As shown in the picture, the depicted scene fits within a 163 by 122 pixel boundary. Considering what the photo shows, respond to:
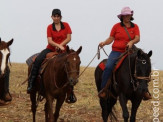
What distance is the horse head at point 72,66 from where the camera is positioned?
28.7ft

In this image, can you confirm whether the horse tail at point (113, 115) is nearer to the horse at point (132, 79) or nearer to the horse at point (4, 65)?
the horse at point (132, 79)

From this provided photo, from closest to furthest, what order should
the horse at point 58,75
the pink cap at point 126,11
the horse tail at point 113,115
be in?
1. the horse at point 58,75
2. the pink cap at point 126,11
3. the horse tail at point 113,115

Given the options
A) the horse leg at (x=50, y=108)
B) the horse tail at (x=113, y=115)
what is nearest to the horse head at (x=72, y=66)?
the horse leg at (x=50, y=108)

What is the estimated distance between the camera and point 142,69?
8836 mm

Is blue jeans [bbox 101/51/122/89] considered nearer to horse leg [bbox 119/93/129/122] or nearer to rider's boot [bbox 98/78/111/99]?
rider's boot [bbox 98/78/111/99]

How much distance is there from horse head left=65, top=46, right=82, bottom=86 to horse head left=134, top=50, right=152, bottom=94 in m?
1.49

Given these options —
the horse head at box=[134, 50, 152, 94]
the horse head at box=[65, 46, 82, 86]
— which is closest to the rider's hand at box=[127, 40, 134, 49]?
the horse head at box=[134, 50, 152, 94]

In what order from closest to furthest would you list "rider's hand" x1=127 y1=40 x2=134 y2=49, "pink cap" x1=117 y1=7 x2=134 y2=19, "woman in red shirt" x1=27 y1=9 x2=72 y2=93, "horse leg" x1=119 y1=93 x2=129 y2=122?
1. "horse leg" x1=119 y1=93 x2=129 y2=122
2. "rider's hand" x1=127 y1=40 x2=134 y2=49
3. "pink cap" x1=117 y1=7 x2=134 y2=19
4. "woman in red shirt" x1=27 y1=9 x2=72 y2=93

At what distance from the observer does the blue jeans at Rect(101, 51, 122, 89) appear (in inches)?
389

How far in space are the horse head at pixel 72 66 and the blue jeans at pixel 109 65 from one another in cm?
117

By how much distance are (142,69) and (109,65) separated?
1284 mm

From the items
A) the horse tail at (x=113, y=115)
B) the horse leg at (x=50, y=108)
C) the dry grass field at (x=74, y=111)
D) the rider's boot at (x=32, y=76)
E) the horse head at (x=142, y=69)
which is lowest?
the dry grass field at (x=74, y=111)

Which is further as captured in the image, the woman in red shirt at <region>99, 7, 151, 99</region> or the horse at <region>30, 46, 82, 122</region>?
the woman in red shirt at <region>99, 7, 151, 99</region>

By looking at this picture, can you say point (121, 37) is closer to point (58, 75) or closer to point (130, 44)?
point (130, 44)
